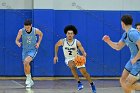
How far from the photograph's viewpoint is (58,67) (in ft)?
56.5

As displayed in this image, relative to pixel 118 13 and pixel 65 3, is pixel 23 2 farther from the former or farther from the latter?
pixel 118 13

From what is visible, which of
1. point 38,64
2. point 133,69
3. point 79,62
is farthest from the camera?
point 38,64

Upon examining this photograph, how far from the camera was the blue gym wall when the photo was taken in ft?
54.8

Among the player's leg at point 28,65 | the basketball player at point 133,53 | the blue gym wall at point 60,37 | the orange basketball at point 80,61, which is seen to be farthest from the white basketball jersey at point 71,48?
the blue gym wall at point 60,37

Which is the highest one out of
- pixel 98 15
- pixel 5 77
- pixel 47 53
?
pixel 98 15

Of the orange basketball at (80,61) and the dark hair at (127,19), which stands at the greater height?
the dark hair at (127,19)

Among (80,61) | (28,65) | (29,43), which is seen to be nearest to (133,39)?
(80,61)

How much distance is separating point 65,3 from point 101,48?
2.51 m

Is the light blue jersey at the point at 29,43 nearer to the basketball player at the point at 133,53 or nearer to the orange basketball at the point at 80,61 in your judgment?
the orange basketball at the point at 80,61

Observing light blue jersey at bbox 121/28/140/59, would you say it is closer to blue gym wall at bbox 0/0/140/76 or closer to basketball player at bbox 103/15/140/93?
basketball player at bbox 103/15/140/93

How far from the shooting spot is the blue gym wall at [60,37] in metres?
16.7

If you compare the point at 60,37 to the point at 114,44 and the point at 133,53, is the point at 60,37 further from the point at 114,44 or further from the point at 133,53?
the point at 133,53

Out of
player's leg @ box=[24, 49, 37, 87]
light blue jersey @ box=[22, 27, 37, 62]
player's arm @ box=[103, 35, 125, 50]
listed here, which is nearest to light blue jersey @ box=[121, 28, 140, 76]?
player's arm @ box=[103, 35, 125, 50]

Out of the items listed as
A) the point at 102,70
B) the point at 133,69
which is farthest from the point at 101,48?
the point at 133,69
